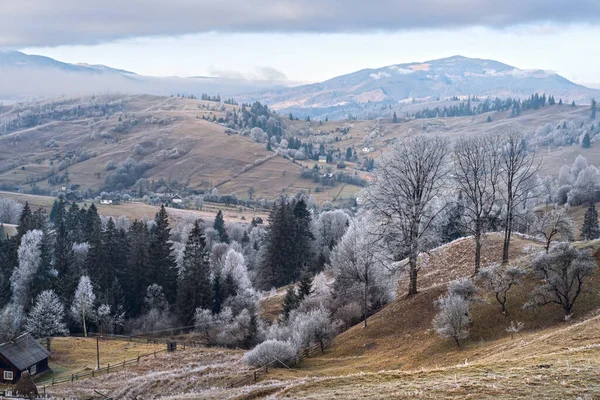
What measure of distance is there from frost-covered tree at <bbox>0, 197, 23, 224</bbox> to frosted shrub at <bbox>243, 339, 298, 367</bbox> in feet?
486

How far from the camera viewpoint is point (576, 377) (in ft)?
74.0

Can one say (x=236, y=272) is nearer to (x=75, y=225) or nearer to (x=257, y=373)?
(x=75, y=225)

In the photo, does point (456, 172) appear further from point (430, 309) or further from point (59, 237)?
point (59, 237)

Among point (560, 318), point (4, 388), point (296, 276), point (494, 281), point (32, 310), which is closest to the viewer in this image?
point (560, 318)

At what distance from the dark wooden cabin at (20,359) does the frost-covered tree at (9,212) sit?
121452 millimetres

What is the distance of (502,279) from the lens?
135ft

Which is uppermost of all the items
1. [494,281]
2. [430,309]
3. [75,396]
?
[494,281]

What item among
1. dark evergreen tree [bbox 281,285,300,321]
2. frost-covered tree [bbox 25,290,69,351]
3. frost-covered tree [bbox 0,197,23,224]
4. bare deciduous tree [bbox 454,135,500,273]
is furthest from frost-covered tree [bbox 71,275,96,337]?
frost-covered tree [bbox 0,197,23,224]

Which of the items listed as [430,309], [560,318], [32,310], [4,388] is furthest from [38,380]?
[560,318]

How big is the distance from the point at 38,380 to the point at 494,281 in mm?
43005

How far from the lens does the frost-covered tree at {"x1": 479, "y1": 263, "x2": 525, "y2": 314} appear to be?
40.0m

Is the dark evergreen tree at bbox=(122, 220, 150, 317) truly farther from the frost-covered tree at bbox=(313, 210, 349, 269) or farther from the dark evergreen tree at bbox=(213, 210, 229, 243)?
the dark evergreen tree at bbox=(213, 210, 229, 243)

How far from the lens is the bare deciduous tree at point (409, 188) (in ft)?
151

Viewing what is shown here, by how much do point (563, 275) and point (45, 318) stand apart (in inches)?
2350
